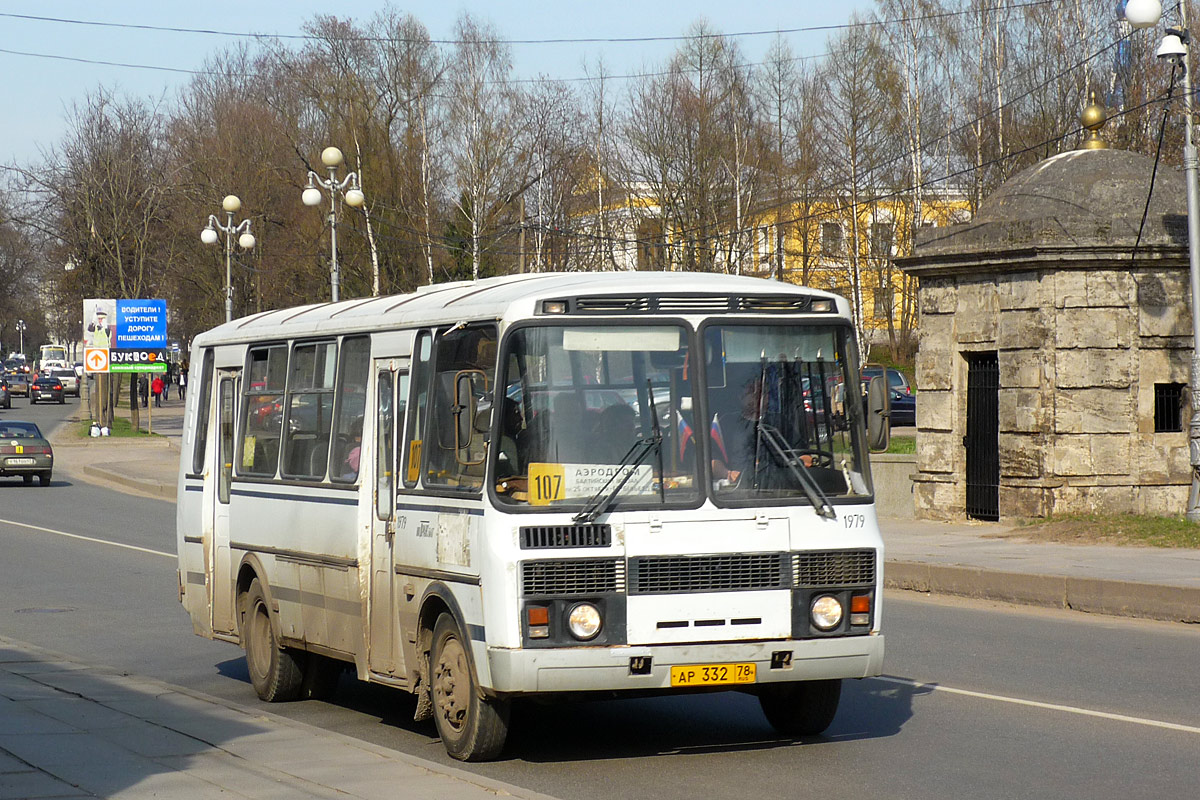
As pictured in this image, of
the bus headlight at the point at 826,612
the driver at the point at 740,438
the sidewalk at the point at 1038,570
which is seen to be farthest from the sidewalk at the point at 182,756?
the sidewalk at the point at 1038,570

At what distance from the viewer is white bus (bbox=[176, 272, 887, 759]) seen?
7.61m

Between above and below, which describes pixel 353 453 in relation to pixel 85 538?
above

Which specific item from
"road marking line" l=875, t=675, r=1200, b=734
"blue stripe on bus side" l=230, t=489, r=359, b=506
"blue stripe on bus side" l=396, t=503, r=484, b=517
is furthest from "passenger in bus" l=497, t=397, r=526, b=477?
"road marking line" l=875, t=675, r=1200, b=734

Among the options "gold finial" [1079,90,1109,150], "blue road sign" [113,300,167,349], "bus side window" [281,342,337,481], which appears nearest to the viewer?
"bus side window" [281,342,337,481]

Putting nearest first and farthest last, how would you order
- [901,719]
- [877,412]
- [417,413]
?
[877,412] < [417,413] < [901,719]

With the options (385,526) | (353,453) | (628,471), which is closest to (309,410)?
(353,453)

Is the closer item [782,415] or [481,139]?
[782,415]

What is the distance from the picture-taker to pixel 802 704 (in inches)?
339

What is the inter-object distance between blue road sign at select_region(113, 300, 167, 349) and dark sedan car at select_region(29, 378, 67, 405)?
42911 mm

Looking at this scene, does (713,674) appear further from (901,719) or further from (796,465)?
(901,719)

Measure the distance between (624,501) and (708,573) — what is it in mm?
540

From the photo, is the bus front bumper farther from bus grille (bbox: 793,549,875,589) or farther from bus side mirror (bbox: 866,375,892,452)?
bus side mirror (bbox: 866,375,892,452)

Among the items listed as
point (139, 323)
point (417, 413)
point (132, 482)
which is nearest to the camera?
point (417, 413)

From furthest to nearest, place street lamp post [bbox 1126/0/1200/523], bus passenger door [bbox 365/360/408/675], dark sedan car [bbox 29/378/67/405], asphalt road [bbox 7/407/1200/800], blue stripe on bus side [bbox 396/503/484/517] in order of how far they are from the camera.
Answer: dark sedan car [bbox 29/378/67/405] → street lamp post [bbox 1126/0/1200/523] → bus passenger door [bbox 365/360/408/675] → blue stripe on bus side [bbox 396/503/484/517] → asphalt road [bbox 7/407/1200/800]
